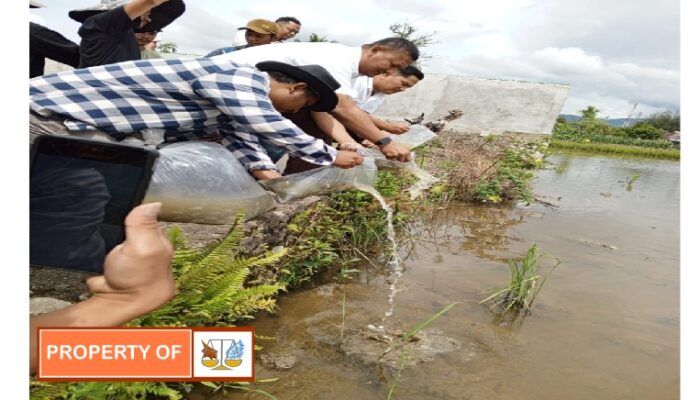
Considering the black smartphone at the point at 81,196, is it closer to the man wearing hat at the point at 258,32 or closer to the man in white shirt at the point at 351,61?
the man in white shirt at the point at 351,61

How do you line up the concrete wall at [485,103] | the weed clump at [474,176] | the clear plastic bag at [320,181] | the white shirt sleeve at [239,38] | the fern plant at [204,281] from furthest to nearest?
1. the concrete wall at [485,103]
2. the weed clump at [474,176]
3. the white shirt sleeve at [239,38]
4. the clear plastic bag at [320,181]
5. the fern plant at [204,281]

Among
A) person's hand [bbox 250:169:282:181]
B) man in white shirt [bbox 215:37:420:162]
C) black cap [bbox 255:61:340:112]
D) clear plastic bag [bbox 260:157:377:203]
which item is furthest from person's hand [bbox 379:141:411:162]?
person's hand [bbox 250:169:282:181]

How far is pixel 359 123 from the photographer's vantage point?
108 inches

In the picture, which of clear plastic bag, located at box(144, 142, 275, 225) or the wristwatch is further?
the wristwatch

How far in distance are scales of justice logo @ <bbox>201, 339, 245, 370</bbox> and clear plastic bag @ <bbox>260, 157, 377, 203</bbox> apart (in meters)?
0.89

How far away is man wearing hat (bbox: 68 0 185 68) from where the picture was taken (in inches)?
84.4

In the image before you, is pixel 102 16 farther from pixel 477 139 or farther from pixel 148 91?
pixel 477 139

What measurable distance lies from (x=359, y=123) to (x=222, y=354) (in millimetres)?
1631

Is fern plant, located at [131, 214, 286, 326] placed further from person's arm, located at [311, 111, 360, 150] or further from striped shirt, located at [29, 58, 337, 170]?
person's arm, located at [311, 111, 360, 150]

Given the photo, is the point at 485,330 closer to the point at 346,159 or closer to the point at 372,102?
the point at 346,159

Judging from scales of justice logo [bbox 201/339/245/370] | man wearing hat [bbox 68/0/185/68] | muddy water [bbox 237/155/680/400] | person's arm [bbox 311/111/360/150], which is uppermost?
man wearing hat [bbox 68/0/185/68]

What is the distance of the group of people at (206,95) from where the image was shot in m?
1.71

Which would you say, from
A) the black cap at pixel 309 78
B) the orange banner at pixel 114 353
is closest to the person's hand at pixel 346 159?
the black cap at pixel 309 78

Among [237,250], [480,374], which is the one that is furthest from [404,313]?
[237,250]
